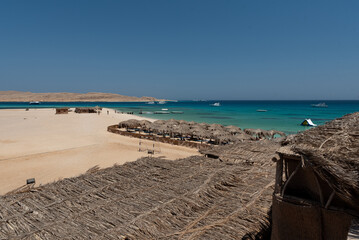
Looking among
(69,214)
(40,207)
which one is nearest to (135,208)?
(69,214)

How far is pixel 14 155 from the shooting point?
41.0 feet

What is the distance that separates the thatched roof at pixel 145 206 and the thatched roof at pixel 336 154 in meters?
2.40

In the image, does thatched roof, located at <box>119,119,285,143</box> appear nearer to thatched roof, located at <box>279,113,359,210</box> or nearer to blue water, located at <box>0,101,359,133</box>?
blue water, located at <box>0,101,359,133</box>

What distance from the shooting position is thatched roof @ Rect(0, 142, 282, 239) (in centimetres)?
434

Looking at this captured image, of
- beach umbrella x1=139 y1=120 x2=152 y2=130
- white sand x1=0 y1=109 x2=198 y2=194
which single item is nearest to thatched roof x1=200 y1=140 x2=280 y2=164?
white sand x1=0 y1=109 x2=198 y2=194

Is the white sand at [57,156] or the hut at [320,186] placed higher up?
the hut at [320,186]

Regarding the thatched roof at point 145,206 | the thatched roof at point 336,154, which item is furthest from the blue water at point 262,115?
the thatched roof at point 336,154

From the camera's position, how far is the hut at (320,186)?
253 cm

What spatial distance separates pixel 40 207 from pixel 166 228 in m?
3.14

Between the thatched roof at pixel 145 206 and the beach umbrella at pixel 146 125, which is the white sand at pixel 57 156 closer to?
the beach umbrella at pixel 146 125

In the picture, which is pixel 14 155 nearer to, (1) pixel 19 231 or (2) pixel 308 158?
(1) pixel 19 231

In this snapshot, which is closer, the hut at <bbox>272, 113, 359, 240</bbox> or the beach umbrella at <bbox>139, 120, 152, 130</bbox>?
the hut at <bbox>272, 113, 359, 240</bbox>

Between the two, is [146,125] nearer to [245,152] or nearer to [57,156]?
[57,156]

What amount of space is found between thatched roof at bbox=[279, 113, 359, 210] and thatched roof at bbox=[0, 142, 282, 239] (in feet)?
7.87
